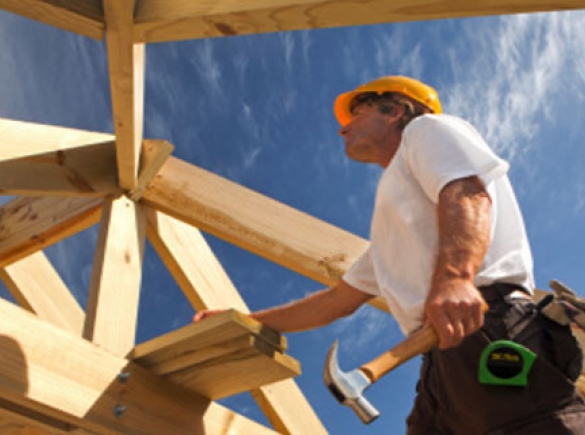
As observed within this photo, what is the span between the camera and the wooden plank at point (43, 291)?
4254 mm

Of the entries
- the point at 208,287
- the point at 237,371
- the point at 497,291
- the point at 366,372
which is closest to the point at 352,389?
the point at 366,372

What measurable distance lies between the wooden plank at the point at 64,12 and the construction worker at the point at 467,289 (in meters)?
1.03

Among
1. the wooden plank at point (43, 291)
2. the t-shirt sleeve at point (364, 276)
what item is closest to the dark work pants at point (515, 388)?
the t-shirt sleeve at point (364, 276)

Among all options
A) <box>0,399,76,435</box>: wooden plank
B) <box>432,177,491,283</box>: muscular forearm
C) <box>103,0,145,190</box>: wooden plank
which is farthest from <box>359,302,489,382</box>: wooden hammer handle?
<box>103,0,145,190</box>: wooden plank

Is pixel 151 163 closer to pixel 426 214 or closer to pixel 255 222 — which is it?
pixel 255 222

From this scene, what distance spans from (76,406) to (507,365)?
3.88ft

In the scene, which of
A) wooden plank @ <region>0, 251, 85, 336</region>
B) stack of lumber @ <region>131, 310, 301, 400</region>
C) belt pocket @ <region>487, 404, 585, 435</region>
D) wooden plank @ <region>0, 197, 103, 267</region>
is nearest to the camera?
belt pocket @ <region>487, 404, 585, 435</region>

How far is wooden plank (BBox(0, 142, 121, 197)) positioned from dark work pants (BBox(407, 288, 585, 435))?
2.07 m

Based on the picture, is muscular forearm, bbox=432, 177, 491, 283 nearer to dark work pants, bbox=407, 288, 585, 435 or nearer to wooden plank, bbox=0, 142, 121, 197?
dark work pants, bbox=407, 288, 585, 435

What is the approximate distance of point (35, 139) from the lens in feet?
10.7

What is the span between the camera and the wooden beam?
12.1ft

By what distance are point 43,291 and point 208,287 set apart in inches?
46.9

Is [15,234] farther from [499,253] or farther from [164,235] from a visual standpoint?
[499,253]

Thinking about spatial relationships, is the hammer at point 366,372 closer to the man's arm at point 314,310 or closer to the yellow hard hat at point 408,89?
the man's arm at point 314,310
